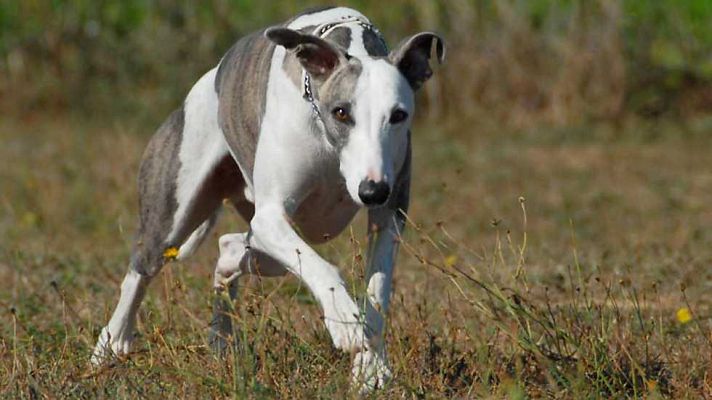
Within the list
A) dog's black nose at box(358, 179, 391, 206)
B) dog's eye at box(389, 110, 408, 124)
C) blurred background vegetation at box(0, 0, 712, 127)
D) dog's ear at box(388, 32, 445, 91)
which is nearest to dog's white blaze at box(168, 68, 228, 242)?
dog's ear at box(388, 32, 445, 91)

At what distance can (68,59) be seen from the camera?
572 inches

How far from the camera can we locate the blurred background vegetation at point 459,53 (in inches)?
528

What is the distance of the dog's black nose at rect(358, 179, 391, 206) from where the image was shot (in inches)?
185

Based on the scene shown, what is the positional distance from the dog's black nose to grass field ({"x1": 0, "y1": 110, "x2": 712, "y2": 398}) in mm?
200

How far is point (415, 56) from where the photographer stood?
515cm

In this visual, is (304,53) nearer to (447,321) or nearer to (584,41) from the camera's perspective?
(447,321)

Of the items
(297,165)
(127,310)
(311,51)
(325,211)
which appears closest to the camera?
(311,51)

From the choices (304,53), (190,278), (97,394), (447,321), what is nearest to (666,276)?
(447,321)

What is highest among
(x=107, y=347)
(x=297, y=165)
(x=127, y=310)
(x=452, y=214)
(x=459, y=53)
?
(x=297, y=165)

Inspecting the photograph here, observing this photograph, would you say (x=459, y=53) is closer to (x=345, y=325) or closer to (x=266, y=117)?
(x=266, y=117)

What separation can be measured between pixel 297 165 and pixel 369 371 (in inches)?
34.3

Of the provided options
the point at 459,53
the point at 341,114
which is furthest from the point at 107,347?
the point at 459,53

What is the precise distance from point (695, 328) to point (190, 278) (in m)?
2.30

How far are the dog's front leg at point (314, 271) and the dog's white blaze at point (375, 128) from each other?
326 mm
